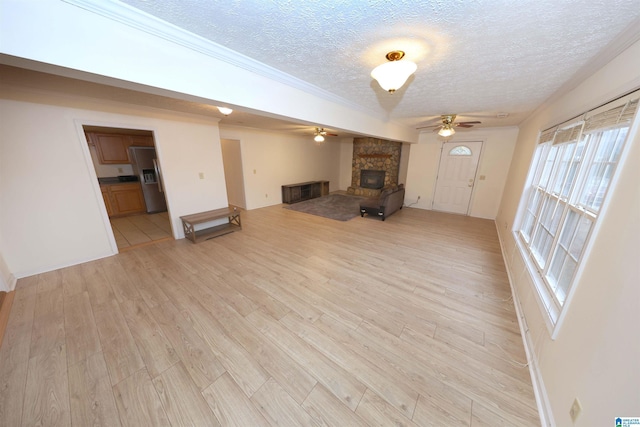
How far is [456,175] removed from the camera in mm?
5539

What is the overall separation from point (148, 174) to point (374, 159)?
7166 mm

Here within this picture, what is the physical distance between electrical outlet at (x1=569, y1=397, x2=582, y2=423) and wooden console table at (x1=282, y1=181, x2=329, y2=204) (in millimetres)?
6173

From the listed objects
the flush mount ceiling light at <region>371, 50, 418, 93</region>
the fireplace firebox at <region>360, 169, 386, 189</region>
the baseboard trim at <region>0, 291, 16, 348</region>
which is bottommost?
the baseboard trim at <region>0, 291, 16, 348</region>

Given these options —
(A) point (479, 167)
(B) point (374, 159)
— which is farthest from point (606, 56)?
(B) point (374, 159)

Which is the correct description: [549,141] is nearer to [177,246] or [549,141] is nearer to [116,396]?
[116,396]

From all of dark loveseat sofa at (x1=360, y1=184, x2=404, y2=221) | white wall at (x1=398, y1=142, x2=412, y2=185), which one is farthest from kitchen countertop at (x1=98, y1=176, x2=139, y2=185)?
white wall at (x1=398, y1=142, x2=412, y2=185)

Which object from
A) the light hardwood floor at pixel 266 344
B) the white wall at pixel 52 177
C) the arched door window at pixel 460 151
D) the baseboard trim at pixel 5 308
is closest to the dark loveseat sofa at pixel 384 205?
the arched door window at pixel 460 151

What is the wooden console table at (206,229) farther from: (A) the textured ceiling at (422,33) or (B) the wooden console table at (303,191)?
(A) the textured ceiling at (422,33)

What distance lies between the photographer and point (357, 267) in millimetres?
2910

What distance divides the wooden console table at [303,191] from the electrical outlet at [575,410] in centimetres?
617

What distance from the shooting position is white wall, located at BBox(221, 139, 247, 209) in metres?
5.57

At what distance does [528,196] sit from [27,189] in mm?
6765

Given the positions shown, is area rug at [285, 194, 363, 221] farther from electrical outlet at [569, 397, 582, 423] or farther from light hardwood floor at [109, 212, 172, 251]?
electrical outlet at [569, 397, 582, 423]

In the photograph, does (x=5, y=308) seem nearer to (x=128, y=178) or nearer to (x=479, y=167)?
(x=128, y=178)
